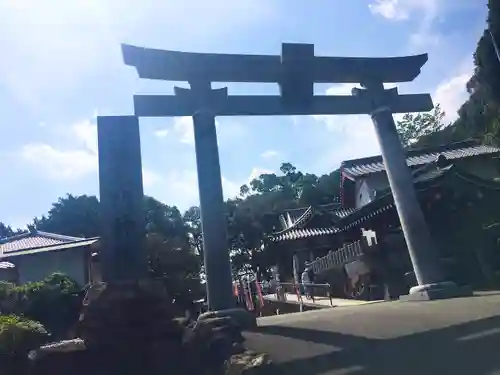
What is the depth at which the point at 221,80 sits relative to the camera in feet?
30.7

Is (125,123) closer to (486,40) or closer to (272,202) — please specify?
(486,40)

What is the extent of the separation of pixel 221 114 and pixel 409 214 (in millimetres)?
5120

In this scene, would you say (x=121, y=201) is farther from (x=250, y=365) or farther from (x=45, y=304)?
(x=45, y=304)

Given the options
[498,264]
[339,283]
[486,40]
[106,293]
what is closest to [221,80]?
[106,293]

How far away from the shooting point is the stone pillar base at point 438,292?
924 cm

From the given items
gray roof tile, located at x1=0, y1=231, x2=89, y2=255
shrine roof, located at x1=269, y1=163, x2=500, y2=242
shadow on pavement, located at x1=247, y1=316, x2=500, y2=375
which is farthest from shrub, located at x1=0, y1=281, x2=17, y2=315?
gray roof tile, located at x1=0, y1=231, x2=89, y2=255

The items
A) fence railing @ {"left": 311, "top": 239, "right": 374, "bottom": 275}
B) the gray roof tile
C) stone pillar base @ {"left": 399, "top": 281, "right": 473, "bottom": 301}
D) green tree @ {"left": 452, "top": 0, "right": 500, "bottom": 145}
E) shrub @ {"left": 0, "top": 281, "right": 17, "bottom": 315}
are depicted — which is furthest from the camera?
the gray roof tile

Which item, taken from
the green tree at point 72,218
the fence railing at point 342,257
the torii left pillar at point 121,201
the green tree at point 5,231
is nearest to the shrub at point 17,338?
the torii left pillar at point 121,201

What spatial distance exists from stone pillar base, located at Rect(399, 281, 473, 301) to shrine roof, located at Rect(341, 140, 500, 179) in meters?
17.4

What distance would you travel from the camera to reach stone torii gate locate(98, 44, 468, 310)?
19.4ft

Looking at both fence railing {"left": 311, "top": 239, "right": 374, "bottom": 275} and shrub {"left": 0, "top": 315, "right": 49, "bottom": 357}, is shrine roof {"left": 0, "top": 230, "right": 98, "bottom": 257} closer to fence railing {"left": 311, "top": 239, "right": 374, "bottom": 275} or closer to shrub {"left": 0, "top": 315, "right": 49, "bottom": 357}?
fence railing {"left": 311, "top": 239, "right": 374, "bottom": 275}

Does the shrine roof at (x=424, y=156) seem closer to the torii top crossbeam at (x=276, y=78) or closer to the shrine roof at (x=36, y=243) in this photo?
the torii top crossbeam at (x=276, y=78)

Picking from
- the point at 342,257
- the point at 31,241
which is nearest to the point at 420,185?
the point at 342,257

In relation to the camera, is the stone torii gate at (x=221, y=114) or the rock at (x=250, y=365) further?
the stone torii gate at (x=221, y=114)
